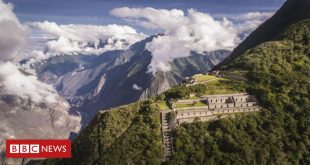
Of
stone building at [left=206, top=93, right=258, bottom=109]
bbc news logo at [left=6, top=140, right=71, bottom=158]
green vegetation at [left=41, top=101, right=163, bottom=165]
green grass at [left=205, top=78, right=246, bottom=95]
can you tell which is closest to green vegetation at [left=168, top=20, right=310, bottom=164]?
green grass at [left=205, top=78, right=246, bottom=95]

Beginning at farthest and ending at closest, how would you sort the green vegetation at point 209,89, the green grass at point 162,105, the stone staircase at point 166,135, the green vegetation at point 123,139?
the green vegetation at point 209,89
the green grass at point 162,105
the stone staircase at point 166,135
the green vegetation at point 123,139

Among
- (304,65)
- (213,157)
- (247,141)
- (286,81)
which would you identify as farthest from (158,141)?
(304,65)

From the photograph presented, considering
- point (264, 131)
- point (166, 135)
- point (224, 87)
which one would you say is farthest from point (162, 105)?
point (264, 131)

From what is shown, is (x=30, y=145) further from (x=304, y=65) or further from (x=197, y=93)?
(x=304, y=65)

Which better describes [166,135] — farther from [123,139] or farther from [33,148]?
[33,148]

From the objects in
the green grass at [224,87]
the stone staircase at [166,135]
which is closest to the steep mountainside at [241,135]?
the stone staircase at [166,135]

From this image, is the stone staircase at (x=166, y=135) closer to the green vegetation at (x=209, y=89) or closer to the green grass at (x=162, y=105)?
the green grass at (x=162, y=105)

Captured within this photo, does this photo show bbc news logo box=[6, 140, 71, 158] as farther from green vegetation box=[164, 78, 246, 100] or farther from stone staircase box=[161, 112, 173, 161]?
green vegetation box=[164, 78, 246, 100]
